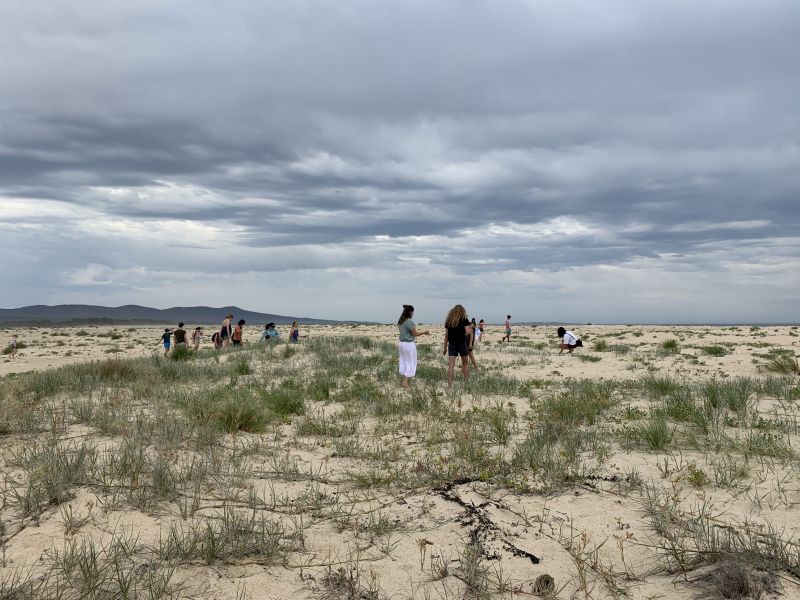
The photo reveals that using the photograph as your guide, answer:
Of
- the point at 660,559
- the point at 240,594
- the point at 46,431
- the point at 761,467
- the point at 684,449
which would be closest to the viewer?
the point at 240,594

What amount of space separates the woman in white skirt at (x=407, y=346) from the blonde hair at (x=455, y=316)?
687 mm

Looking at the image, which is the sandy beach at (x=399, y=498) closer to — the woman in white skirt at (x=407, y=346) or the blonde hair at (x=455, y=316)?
the woman in white skirt at (x=407, y=346)

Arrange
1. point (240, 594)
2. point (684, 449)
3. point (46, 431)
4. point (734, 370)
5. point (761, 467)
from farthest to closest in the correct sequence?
point (734, 370)
point (46, 431)
point (684, 449)
point (761, 467)
point (240, 594)

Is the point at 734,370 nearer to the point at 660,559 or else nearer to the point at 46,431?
the point at 660,559

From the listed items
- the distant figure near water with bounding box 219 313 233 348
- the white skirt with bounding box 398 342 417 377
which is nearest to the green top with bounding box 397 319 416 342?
the white skirt with bounding box 398 342 417 377

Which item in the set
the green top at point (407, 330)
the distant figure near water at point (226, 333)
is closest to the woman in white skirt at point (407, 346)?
the green top at point (407, 330)

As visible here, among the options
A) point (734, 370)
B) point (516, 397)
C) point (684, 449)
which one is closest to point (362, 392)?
point (516, 397)

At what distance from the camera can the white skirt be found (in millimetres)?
11562

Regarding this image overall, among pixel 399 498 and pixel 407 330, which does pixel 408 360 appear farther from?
pixel 399 498

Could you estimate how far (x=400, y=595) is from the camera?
11.1 ft

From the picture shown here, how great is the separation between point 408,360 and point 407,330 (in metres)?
0.71

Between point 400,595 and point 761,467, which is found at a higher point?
point 761,467

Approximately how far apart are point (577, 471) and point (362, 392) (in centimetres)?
547

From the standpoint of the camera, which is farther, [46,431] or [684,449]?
[46,431]
